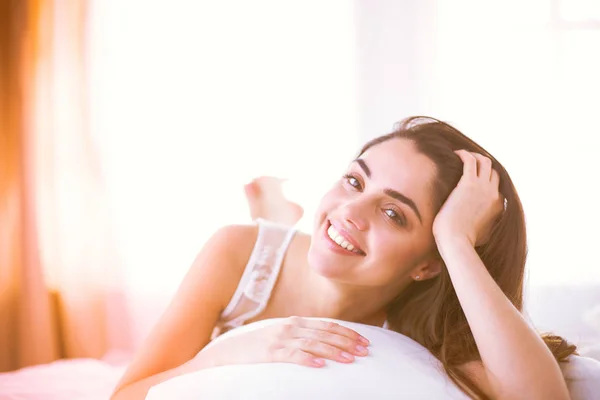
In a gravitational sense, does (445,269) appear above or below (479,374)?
above

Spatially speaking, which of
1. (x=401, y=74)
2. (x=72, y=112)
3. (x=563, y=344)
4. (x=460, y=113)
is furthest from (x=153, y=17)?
(x=563, y=344)

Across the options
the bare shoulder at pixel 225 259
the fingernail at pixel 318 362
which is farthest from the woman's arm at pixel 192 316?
the fingernail at pixel 318 362

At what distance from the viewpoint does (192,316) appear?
1435mm

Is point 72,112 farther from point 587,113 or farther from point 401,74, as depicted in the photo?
point 587,113

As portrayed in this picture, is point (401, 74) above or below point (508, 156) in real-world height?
above

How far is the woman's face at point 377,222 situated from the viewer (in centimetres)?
134

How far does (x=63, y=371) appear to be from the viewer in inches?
67.5

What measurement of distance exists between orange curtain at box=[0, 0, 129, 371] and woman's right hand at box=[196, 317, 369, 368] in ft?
5.51

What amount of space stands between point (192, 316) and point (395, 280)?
0.50 m

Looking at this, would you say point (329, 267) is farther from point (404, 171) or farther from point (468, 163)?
point (468, 163)

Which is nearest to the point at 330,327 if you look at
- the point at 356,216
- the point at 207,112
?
the point at 356,216

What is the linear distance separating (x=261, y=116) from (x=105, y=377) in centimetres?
145

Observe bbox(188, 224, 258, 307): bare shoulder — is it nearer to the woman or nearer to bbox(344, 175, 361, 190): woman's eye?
the woman

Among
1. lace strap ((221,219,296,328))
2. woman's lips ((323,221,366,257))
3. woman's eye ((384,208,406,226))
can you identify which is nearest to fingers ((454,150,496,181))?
woman's eye ((384,208,406,226))
